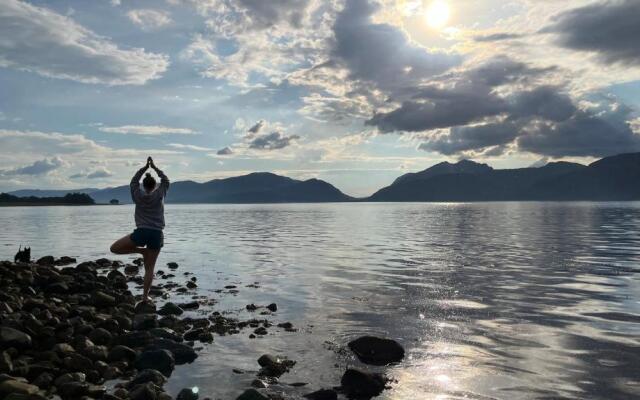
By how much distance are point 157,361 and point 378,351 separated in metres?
4.93

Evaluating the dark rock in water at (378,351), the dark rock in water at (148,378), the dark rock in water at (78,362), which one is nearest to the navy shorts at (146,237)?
the dark rock in water at (78,362)

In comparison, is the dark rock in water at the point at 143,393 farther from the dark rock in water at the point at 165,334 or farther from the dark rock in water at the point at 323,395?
the dark rock in water at the point at 165,334

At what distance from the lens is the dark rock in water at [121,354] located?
1041 cm

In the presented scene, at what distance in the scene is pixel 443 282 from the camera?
21297 millimetres

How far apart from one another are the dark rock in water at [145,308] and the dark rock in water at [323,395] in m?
7.74

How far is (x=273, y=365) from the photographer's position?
10062 millimetres

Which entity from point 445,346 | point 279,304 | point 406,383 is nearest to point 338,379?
point 406,383

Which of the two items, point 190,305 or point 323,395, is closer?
point 323,395

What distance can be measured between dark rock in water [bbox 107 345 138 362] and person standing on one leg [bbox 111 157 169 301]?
433cm

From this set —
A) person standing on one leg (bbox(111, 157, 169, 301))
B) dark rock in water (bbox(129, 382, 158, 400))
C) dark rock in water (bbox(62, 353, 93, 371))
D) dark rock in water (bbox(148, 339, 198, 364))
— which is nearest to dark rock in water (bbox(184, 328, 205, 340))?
dark rock in water (bbox(148, 339, 198, 364))

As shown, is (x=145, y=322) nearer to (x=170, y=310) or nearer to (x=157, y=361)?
(x=170, y=310)

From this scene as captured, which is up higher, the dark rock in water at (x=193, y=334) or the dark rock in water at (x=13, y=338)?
the dark rock in water at (x=13, y=338)

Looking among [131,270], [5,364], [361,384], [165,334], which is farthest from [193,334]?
Answer: [131,270]

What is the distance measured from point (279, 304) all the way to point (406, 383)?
27.1ft
